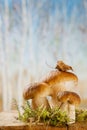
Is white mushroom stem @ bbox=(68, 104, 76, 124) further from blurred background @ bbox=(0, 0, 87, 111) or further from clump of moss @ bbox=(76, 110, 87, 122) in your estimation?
blurred background @ bbox=(0, 0, 87, 111)

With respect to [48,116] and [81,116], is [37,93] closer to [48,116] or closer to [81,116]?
[48,116]

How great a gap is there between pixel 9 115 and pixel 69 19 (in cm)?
99

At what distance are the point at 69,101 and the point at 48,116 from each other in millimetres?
110

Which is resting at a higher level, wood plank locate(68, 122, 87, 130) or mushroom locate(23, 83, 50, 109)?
mushroom locate(23, 83, 50, 109)

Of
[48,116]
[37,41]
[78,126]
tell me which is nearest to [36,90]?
[48,116]

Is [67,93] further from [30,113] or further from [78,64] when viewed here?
[78,64]

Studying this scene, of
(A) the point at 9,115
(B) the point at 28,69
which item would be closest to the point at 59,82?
(A) the point at 9,115

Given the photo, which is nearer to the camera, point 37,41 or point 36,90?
point 36,90

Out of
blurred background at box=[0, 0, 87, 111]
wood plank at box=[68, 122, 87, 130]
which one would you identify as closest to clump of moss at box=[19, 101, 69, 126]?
wood plank at box=[68, 122, 87, 130]

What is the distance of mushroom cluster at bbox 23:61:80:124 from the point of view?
1.28 m

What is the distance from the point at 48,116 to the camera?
1.25 m

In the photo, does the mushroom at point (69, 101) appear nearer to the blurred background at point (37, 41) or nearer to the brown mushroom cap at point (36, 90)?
the brown mushroom cap at point (36, 90)

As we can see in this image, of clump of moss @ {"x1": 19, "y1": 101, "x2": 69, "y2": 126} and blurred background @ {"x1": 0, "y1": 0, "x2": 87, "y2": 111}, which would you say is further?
blurred background @ {"x1": 0, "y1": 0, "x2": 87, "y2": 111}

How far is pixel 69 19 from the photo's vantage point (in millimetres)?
2219
